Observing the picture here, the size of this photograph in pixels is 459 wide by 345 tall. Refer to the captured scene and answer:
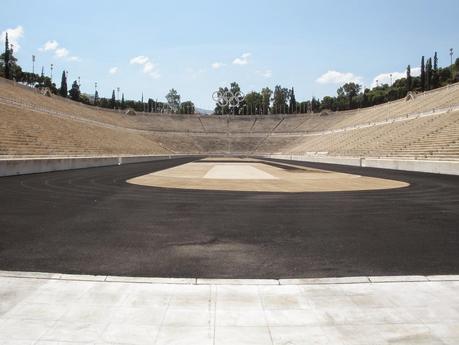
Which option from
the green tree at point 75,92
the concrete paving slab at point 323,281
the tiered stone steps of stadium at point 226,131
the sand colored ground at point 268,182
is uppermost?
the green tree at point 75,92

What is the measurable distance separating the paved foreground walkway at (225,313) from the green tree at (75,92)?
5494 inches

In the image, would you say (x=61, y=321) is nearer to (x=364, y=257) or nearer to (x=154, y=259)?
(x=154, y=259)

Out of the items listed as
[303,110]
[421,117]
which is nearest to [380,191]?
[421,117]

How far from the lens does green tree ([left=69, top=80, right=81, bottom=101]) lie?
133m

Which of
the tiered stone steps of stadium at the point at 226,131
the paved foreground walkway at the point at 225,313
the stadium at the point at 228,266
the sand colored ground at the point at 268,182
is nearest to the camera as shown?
the paved foreground walkway at the point at 225,313

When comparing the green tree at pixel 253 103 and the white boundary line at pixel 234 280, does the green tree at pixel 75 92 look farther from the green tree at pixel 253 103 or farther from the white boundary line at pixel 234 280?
the white boundary line at pixel 234 280

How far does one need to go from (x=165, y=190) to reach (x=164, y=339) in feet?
46.5

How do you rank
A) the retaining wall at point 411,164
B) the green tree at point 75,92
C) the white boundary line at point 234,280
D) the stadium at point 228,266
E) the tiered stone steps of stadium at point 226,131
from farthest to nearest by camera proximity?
the green tree at point 75,92 → the tiered stone steps of stadium at point 226,131 → the retaining wall at point 411,164 → the white boundary line at point 234,280 → the stadium at point 228,266

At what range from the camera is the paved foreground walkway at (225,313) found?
161 inches

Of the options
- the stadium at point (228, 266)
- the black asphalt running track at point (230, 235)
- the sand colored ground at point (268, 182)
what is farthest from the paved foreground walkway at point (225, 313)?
the sand colored ground at point (268, 182)

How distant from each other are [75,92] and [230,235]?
13966 centimetres

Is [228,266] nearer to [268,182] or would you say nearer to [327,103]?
[268,182]

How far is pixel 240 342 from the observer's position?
398 cm

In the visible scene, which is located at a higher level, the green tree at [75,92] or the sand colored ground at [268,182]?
the green tree at [75,92]
